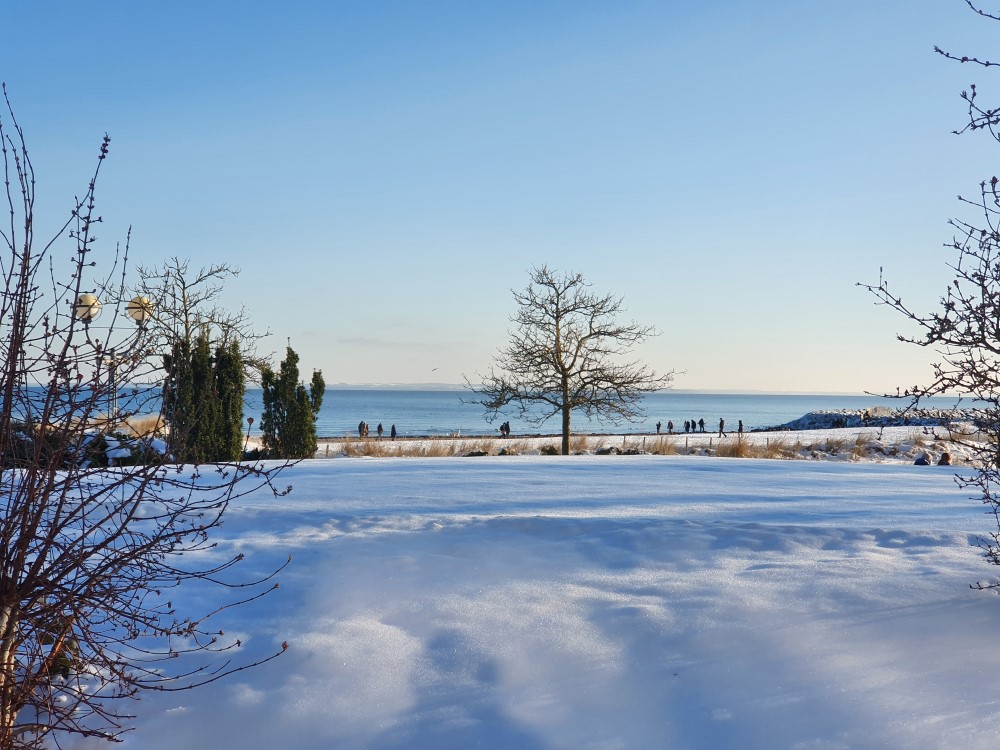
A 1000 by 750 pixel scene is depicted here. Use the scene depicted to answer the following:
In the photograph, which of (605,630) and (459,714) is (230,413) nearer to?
(605,630)

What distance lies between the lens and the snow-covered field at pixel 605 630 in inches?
153

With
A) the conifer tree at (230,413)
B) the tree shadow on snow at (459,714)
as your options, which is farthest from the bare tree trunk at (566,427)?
the tree shadow on snow at (459,714)

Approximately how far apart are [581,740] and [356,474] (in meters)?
6.38

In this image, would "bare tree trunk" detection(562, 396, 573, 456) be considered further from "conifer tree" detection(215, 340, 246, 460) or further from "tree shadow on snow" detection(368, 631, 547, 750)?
"tree shadow on snow" detection(368, 631, 547, 750)

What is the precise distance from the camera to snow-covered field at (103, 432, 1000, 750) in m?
3.88

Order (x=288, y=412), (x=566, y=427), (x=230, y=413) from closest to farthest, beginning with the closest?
(x=230, y=413), (x=288, y=412), (x=566, y=427)

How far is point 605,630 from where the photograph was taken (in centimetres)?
471

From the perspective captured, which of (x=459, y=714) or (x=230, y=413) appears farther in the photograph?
(x=230, y=413)

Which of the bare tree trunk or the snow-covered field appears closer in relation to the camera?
the snow-covered field

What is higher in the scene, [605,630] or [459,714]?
[605,630]

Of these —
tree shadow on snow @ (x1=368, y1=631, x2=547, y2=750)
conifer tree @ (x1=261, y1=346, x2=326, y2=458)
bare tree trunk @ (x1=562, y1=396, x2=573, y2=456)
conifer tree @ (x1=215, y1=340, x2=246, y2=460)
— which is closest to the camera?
tree shadow on snow @ (x1=368, y1=631, x2=547, y2=750)

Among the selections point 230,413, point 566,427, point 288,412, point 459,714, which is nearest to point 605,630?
point 459,714

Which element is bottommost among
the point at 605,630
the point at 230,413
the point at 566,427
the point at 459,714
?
the point at 459,714

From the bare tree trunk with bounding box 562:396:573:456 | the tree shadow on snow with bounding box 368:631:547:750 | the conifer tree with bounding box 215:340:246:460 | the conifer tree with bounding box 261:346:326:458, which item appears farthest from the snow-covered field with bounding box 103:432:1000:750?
the bare tree trunk with bounding box 562:396:573:456
